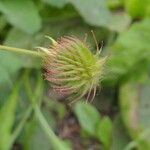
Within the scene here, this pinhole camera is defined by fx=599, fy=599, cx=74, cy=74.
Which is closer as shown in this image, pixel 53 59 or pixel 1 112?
pixel 53 59

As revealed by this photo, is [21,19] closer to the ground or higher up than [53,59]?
higher up

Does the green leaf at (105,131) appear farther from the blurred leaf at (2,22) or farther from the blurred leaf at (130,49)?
the blurred leaf at (2,22)

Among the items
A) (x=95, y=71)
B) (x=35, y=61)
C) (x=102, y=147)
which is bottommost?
(x=102, y=147)

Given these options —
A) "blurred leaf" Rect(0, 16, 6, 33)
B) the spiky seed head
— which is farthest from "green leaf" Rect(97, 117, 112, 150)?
the spiky seed head

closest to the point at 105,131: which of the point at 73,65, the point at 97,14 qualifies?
the point at 97,14

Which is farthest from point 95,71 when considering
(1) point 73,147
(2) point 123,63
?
(1) point 73,147

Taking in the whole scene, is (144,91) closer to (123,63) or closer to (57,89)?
(123,63)
